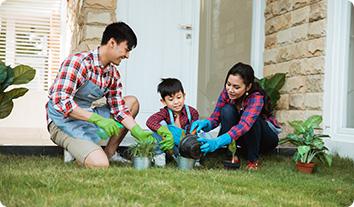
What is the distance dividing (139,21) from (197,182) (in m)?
2.42

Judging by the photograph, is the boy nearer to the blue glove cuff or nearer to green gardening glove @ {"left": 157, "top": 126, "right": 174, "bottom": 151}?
green gardening glove @ {"left": 157, "top": 126, "right": 174, "bottom": 151}

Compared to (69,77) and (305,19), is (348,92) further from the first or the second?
(69,77)

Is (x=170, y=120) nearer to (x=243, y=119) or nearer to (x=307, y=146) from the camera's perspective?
(x=243, y=119)

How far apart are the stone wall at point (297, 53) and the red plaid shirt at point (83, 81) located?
5.16 feet

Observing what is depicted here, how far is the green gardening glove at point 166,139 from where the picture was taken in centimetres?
261

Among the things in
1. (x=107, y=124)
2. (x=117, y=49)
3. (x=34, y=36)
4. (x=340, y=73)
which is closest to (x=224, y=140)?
(x=107, y=124)

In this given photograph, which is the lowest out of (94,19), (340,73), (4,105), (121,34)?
(4,105)

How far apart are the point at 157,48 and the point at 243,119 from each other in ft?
6.05

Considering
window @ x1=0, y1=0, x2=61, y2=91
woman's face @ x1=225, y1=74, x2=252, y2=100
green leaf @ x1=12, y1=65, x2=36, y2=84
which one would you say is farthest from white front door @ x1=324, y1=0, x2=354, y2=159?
window @ x1=0, y1=0, x2=61, y2=91

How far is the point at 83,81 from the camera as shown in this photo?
2588 mm

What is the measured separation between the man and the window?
407 centimetres

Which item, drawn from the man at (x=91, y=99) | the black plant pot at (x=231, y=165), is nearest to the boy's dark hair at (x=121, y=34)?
the man at (x=91, y=99)

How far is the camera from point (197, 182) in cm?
210

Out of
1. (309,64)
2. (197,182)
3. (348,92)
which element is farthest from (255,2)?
(197,182)
